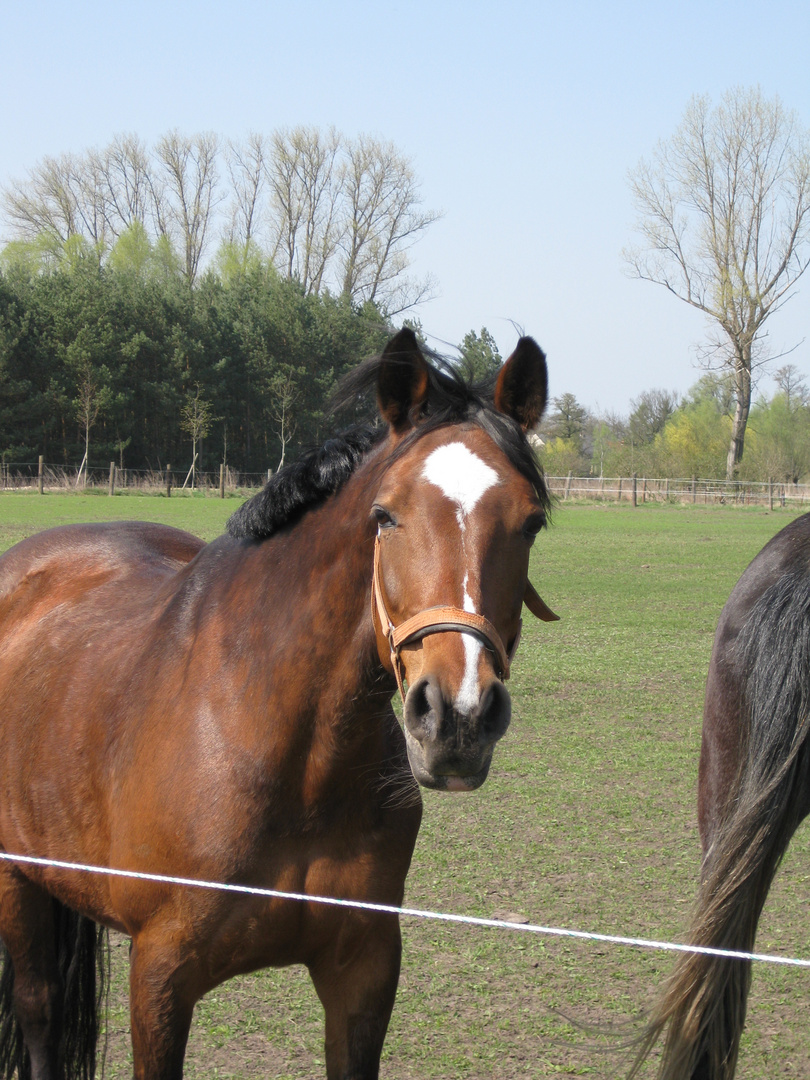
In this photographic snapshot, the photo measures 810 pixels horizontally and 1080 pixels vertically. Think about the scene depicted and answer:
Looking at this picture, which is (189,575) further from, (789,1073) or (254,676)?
(789,1073)

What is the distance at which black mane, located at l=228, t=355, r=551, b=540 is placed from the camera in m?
1.87

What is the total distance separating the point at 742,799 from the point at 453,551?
4.36ft

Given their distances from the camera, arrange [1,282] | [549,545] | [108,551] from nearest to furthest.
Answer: [108,551]
[549,545]
[1,282]

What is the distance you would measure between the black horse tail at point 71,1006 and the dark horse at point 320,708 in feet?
1.42

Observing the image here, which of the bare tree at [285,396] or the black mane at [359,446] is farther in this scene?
the bare tree at [285,396]

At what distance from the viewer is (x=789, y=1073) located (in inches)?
→ 107

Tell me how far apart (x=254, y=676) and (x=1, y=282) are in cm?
4069

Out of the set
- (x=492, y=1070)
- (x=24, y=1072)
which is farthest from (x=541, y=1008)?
(x=24, y=1072)

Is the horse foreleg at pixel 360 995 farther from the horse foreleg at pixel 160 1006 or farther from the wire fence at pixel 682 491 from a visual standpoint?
the wire fence at pixel 682 491

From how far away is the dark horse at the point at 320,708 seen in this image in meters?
1.68

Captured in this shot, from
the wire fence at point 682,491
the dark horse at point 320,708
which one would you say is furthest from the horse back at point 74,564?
the wire fence at point 682,491

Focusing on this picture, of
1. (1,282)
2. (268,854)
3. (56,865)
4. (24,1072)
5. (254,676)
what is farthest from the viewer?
(1,282)

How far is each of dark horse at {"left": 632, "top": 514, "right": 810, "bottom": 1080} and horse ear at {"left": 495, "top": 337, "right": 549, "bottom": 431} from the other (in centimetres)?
111

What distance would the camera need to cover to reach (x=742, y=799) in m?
2.51
